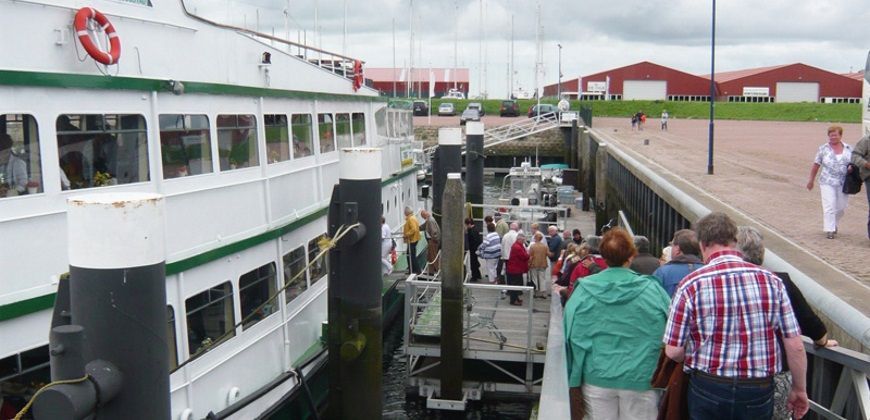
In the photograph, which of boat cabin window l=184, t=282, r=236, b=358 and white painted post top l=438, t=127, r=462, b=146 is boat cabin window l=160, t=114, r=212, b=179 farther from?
white painted post top l=438, t=127, r=462, b=146

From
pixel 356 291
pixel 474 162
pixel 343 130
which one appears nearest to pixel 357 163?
pixel 356 291

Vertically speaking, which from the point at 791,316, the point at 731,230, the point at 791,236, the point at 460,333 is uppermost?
the point at 731,230

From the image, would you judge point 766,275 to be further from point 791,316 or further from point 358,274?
point 358,274

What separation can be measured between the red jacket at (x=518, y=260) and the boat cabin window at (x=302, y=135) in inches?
158

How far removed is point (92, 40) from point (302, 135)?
13.9ft

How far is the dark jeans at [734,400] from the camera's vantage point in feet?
13.3

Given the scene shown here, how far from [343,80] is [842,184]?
783 centimetres

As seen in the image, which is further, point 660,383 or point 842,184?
point 842,184

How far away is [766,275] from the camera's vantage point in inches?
159

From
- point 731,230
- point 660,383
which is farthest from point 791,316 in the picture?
point 660,383

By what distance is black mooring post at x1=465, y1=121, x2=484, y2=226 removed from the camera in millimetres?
20047

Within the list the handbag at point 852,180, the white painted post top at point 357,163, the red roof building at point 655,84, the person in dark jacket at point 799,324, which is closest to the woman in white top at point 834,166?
the handbag at point 852,180

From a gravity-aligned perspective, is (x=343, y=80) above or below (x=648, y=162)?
above

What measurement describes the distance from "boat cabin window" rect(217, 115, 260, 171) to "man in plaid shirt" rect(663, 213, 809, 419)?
569 centimetres
